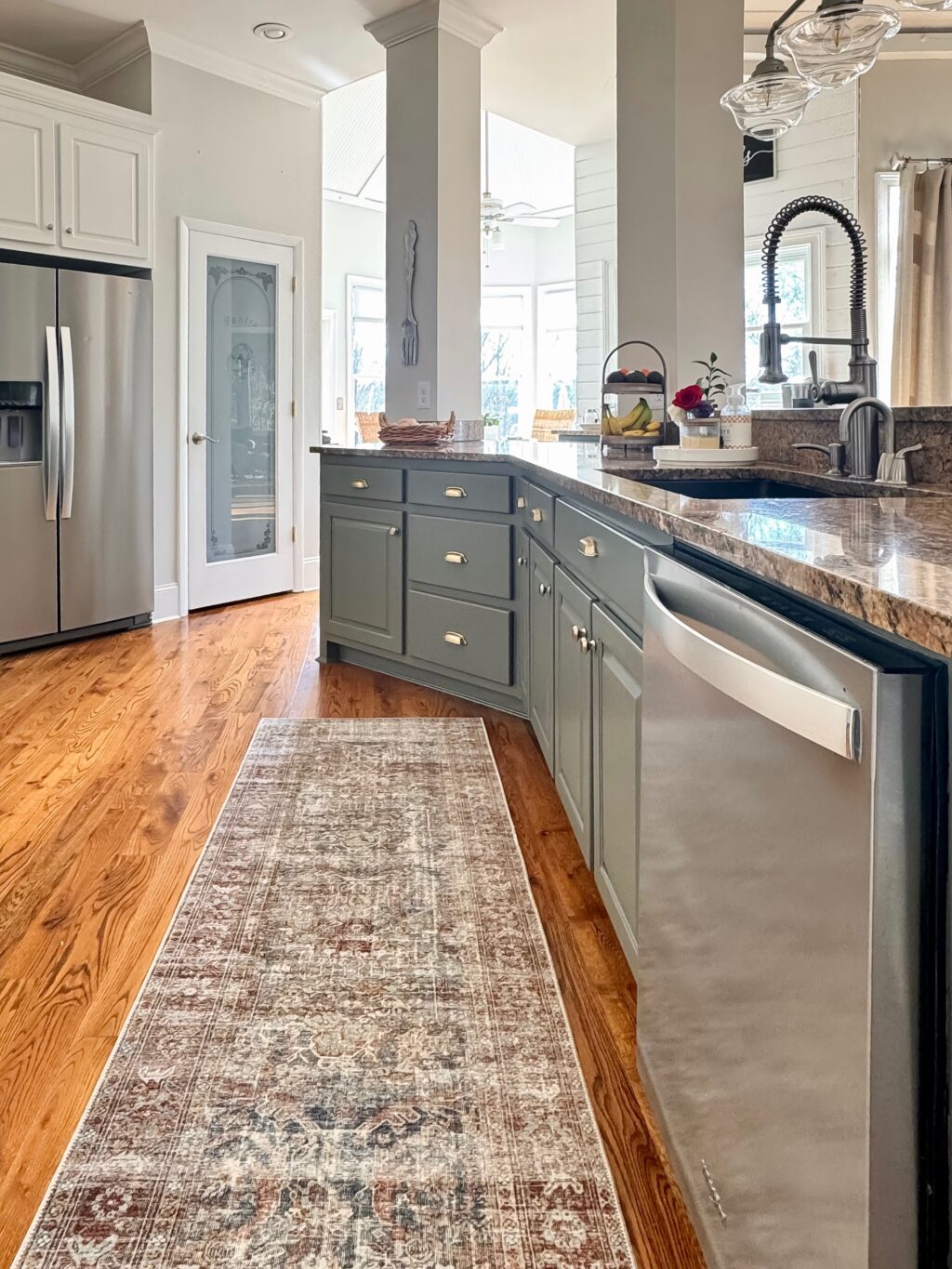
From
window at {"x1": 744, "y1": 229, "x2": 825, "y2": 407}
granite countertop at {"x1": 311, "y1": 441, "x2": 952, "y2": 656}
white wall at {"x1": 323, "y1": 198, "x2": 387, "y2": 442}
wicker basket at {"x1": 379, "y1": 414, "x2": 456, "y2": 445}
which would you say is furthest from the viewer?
white wall at {"x1": 323, "y1": 198, "x2": 387, "y2": 442}

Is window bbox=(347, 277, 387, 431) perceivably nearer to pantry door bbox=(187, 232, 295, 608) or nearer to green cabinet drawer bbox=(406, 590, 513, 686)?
pantry door bbox=(187, 232, 295, 608)

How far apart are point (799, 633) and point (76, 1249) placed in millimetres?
1063

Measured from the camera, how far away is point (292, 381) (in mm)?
5988

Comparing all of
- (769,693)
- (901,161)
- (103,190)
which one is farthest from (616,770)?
(103,190)

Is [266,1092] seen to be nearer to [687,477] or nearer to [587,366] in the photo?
[687,477]

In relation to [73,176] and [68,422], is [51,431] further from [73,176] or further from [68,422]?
[73,176]

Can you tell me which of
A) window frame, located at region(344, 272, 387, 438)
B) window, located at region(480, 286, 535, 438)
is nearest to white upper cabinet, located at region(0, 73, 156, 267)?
window frame, located at region(344, 272, 387, 438)

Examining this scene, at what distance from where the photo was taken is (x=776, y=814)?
0.83m

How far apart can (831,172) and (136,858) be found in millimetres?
2598

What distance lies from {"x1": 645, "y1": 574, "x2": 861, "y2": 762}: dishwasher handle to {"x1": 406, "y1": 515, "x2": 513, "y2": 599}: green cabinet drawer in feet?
7.19

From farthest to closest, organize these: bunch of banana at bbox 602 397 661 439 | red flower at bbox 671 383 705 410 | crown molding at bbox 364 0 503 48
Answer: crown molding at bbox 364 0 503 48 → bunch of banana at bbox 602 397 661 439 → red flower at bbox 671 383 705 410

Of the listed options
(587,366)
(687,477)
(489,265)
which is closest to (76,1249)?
(687,477)

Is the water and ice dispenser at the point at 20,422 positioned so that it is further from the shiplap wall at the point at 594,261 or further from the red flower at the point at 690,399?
the shiplap wall at the point at 594,261

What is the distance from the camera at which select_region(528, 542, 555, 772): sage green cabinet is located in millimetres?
2578
